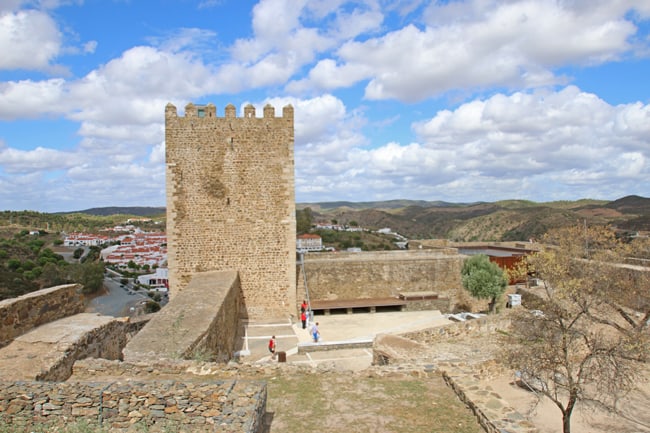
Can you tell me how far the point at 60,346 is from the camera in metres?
6.33

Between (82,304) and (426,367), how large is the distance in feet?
22.6

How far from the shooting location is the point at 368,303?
16.0m

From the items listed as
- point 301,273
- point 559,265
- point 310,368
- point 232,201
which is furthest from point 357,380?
point 301,273

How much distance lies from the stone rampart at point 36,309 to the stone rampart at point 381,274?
8.72m

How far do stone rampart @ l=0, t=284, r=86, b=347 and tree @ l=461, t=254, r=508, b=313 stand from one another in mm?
12764

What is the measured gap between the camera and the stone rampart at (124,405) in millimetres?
4523

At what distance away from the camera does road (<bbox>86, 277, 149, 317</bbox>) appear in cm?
4628

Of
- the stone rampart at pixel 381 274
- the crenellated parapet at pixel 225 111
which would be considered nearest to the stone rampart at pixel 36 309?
the crenellated parapet at pixel 225 111

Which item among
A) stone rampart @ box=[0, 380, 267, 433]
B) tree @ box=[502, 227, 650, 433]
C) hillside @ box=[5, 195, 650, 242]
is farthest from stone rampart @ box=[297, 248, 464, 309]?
hillside @ box=[5, 195, 650, 242]

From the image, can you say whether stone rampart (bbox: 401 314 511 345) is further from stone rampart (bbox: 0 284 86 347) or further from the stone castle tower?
stone rampart (bbox: 0 284 86 347)

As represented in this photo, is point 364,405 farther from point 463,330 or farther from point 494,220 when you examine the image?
point 494,220

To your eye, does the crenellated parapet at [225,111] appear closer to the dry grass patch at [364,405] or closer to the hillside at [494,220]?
the dry grass patch at [364,405]

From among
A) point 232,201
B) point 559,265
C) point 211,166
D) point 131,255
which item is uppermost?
point 211,166

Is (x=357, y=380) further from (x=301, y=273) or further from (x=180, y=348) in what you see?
(x=301, y=273)
